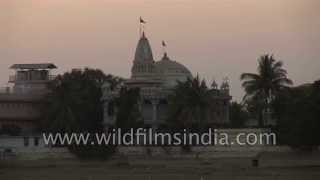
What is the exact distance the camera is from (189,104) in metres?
49.6

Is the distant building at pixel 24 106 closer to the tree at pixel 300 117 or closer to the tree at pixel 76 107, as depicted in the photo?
the tree at pixel 76 107

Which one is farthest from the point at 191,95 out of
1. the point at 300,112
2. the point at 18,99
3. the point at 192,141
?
the point at 18,99

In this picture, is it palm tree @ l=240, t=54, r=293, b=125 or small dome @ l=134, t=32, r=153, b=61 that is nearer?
palm tree @ l=240, t=54, r=293, b=125

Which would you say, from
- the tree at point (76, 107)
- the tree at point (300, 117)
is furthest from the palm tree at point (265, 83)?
the tree at point (76, 107)

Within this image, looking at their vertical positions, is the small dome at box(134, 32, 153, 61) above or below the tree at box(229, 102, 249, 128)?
above

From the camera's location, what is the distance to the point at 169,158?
48.9 metres

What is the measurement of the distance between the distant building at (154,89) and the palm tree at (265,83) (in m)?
3.66

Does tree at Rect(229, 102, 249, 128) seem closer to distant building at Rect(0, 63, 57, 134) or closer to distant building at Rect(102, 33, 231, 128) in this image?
distant building at Rect(102, 33, 231, 128)

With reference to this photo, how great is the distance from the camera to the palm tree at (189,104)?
4959 cm

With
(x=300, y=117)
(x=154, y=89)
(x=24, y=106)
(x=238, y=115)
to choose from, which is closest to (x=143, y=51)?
(x=154, y=89)

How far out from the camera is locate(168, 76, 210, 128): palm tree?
163ft

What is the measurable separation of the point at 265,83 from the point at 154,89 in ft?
29.6

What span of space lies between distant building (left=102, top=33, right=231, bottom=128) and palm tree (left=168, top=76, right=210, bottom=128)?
8.31ft

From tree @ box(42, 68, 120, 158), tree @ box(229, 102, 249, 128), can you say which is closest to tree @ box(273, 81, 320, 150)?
tree @ box(229, 102, 249, 128)
